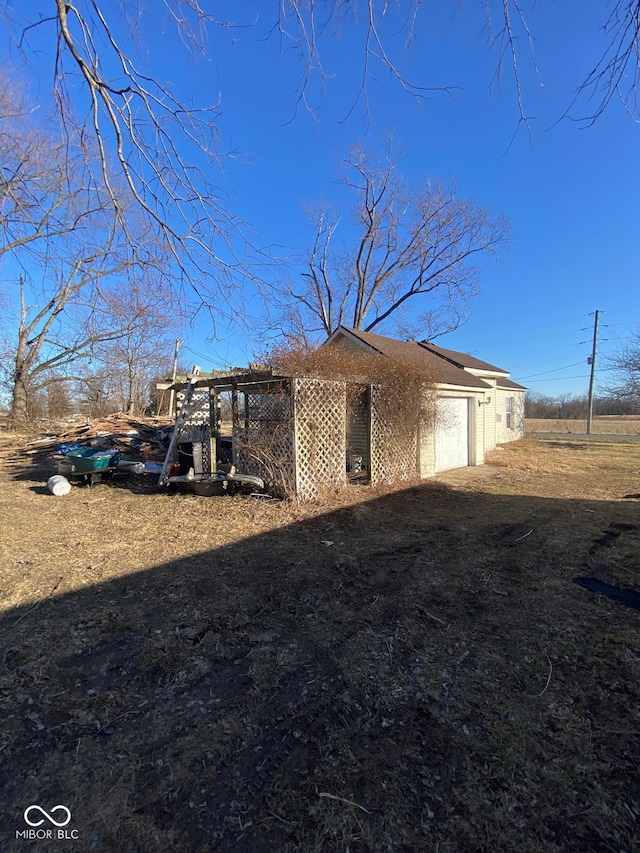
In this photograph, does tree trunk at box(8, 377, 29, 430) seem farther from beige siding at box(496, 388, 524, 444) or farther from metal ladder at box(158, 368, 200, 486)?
beige siding at box(496, 388, 524, 444)

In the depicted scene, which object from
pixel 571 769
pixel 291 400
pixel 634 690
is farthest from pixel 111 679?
pixel 291 400

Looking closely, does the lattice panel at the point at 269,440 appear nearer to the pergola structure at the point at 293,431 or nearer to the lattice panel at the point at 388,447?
the pergola structure at the point at 293,431

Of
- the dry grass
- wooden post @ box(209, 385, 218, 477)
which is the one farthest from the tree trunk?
the dry grass

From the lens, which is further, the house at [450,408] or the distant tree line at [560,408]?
the distant tree line at [560,408]

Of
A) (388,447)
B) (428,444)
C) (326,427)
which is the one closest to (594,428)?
(428,444)

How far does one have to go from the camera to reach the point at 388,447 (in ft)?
29.6

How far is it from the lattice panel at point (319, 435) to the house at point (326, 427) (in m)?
0.02

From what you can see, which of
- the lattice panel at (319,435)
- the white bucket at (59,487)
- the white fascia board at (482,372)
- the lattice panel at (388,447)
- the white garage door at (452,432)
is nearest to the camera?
the lattice panel at (319,435)

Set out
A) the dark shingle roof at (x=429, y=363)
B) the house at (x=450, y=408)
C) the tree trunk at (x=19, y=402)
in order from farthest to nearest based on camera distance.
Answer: the tree trunk at (x=19, y=402) → the dark shingle roof at (x=429, y=363) → the house at (x=450, y=408)

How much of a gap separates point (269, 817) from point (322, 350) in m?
7.65

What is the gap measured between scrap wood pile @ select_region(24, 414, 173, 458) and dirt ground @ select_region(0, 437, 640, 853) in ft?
20.9

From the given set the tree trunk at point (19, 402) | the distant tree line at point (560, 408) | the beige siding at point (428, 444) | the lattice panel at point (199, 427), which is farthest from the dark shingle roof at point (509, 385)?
the distant tree line at point (560, 408)

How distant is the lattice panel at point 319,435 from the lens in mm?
7090

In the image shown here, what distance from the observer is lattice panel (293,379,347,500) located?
709 cm
